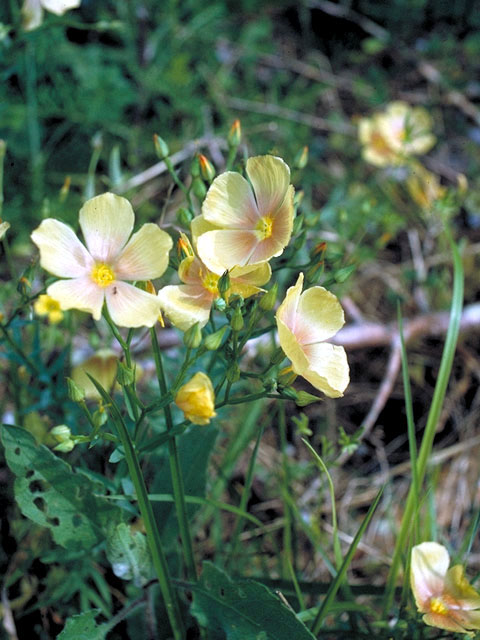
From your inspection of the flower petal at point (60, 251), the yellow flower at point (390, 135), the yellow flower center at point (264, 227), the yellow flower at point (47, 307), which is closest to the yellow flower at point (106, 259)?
the flower petal at point (60, 251)

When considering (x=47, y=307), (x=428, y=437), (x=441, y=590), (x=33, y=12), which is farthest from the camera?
(x=47, y=307)

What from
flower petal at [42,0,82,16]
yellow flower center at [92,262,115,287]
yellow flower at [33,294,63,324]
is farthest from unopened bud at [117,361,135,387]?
flower petal at [42,0,82,16]

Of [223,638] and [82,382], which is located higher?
[82,382]

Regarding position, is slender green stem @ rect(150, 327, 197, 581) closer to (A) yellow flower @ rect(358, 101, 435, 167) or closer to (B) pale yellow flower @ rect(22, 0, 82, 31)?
(B) pale yellow flower @ rect(22, 0, 82, 31)

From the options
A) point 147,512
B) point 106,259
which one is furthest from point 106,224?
point 147,512

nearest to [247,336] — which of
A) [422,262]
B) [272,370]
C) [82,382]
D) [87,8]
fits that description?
[272,370]

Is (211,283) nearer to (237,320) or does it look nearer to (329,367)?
(237,320)

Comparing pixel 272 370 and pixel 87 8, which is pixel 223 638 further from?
pixel 87 8
